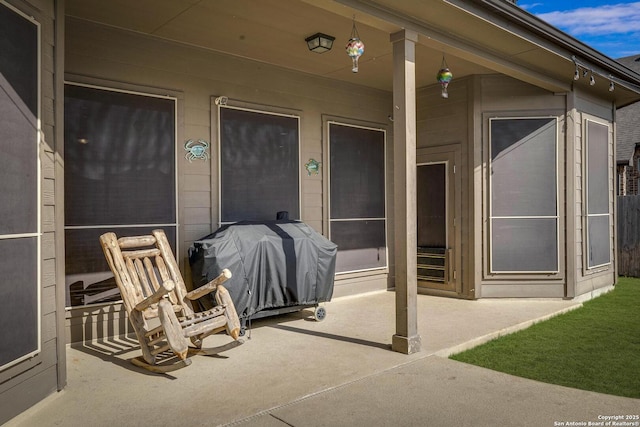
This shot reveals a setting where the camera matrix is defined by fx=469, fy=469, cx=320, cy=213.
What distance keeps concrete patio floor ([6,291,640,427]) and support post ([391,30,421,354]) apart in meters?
0.34

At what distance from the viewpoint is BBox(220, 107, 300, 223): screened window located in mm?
5090

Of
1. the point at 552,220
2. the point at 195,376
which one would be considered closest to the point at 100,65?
the point at 195,376

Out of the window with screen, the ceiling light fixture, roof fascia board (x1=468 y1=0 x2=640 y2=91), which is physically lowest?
the window with screen

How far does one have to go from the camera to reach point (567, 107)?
610cm

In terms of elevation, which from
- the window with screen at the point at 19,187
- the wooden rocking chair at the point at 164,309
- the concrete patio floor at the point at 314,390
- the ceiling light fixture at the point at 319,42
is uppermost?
the ceiling light fixture at the point at 319,42

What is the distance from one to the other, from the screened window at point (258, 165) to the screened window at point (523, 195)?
2.59 m

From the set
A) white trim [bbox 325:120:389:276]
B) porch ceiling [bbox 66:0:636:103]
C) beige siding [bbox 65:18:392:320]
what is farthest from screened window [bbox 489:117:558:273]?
beige siding [bbox 65:18:392:320]

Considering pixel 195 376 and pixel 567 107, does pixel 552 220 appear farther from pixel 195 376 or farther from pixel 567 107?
pixel 195 376

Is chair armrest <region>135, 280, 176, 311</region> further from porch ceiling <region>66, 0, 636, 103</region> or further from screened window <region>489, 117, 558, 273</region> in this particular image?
screened window <region>489, 117, 558, 273</region>

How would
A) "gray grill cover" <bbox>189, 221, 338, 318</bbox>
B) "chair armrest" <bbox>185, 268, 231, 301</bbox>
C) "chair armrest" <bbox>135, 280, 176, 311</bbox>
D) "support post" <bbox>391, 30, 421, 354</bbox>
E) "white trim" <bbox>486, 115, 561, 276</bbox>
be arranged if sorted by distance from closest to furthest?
"chair armrest" <bbox>135, 280, 176, 311</bbox>, "chair armrest" <bbox>185, 268, 231, 301</bbox>, "support post" <bbox>391, 30, 421, 354</bbox>, "gray grill cover" <bbox>189, 221, 338, 318</bbox>, "white trim" <bbox>486, 115, 561, 276</bbox>

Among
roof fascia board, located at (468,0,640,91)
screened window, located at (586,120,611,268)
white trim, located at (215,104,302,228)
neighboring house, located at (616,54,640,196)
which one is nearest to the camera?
roof fascia board, located at (468,0,640,91)

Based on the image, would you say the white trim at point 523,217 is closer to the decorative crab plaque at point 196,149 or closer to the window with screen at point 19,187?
the decorative crab plaque at point 196,149

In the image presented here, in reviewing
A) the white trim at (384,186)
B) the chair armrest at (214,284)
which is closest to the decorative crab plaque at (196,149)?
the chair armrest at (214,284)

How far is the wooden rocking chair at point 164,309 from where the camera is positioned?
3.18 m
